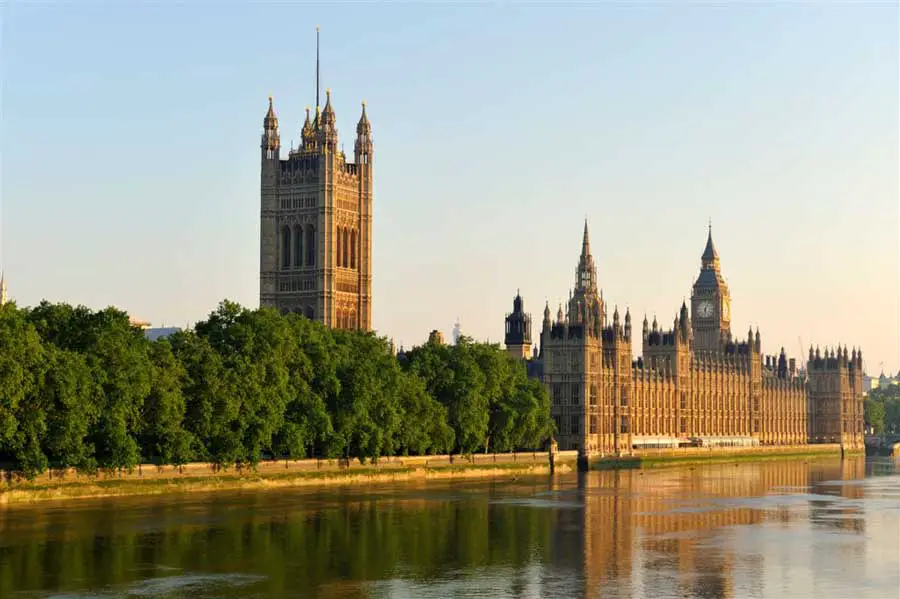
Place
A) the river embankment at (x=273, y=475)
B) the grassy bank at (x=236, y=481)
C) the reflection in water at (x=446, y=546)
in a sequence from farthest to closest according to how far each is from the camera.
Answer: the river embankment at (x=273, y=475), the grassy bank at (x=236, y=481), the reflection in water at (x=446, y=546)

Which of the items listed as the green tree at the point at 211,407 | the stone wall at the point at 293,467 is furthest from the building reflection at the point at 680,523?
the green tree at the point at 211,407

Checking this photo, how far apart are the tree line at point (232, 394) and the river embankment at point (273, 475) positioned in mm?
1010

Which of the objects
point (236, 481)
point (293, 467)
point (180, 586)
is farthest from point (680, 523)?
point (180, 586)

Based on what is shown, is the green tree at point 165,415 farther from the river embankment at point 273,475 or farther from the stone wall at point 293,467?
the river embankment at point 273,475

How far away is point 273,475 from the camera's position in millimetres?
114250

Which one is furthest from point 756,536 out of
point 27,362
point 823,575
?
point 27,362

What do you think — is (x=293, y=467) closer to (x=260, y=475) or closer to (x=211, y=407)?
(x=260, y=475)

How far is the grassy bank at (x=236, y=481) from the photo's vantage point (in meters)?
94.1

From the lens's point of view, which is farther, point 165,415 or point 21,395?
point 165,415

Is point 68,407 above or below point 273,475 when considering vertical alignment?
above

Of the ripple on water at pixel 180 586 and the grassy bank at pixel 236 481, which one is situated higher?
the grassy bank at pixel 236 481

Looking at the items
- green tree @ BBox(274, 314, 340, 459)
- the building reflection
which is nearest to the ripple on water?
the building reflection

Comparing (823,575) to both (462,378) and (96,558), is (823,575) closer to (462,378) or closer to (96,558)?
(96,558)

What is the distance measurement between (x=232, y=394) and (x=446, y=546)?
3604 centimetres
